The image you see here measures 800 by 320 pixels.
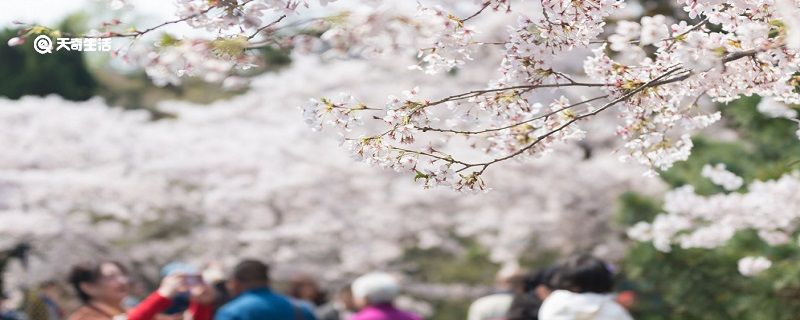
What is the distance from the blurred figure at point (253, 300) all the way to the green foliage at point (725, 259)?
2.83 m

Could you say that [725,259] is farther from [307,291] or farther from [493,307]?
[307,291]

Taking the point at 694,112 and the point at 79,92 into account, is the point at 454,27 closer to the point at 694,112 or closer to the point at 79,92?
the point at 694,112

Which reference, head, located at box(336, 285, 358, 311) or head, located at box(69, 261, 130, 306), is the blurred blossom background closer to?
head, located at box(336, 285, 358, 311)

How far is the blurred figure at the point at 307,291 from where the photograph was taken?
7574 millimetres

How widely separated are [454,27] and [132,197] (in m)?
9.14

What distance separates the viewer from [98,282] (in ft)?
15.6

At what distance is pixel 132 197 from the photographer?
37.7 feet

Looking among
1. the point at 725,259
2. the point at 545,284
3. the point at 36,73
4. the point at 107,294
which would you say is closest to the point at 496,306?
the point at 545,284

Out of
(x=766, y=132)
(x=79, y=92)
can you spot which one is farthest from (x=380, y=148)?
(x=79, y=92)

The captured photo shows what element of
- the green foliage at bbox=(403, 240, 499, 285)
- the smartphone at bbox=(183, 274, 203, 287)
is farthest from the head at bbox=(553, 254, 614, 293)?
the green foliage at bbox=(403, 240, 499, 285)

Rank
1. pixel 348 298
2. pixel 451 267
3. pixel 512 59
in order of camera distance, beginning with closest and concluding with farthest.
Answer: pixel 512 59
pixel 348 298
pixel 451 267

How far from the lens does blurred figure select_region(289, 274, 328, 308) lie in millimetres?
7574

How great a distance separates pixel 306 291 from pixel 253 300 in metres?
2.34

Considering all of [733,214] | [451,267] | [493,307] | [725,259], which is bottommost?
[493,307]
